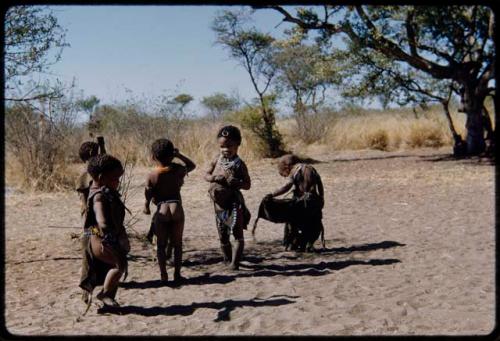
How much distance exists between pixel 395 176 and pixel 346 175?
1.34 meters

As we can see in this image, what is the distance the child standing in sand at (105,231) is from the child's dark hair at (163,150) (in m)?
0.77

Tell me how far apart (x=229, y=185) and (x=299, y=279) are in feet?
3.99

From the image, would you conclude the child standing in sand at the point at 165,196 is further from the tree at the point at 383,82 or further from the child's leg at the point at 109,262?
the tree at the point at 383,82

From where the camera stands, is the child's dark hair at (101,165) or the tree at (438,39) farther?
the tree at (438,39)

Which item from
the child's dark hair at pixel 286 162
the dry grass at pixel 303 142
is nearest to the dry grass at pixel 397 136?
the dry grass at pixel 303 142

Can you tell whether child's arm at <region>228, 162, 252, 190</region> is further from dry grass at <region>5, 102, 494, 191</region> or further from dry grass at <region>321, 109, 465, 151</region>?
dry grass at <region>321, 109, 465, 151</region>

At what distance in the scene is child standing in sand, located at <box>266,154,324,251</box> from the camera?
6.94m

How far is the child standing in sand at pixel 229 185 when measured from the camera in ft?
19.6

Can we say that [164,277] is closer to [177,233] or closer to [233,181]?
[177,233]

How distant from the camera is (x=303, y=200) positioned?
6934 millimetres

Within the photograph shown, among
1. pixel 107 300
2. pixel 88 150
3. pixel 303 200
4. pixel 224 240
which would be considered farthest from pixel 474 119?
pixel 107 300

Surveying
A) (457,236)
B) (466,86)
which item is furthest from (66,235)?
(466,86)

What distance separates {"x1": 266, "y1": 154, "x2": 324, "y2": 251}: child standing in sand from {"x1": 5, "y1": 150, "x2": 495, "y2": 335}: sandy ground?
0.91 feet

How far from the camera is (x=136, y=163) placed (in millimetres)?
18047
